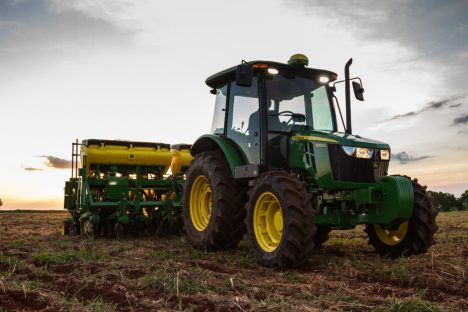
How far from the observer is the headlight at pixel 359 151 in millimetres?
7027

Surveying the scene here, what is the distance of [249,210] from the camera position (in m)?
6.87

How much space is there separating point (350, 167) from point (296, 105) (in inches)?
50.6

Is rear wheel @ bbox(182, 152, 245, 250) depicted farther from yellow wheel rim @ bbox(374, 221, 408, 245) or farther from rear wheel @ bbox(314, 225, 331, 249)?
yellow wheel rim @ bbox(374, 221, 408, 245)

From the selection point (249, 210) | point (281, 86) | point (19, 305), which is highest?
point (281, 86)

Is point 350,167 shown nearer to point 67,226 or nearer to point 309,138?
point 309,138

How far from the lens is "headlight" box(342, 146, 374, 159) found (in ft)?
23.1

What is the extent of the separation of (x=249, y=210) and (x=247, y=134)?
4.39 ft

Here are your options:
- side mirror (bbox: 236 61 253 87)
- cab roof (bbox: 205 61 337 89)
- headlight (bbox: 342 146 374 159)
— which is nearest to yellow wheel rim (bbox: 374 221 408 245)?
headlight (bbox: 342 146 374 159)

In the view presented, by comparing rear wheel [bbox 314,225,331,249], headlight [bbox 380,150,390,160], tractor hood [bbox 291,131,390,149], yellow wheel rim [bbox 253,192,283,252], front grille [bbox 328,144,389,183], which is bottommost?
rear wheel [bbox 314,225,331,249]

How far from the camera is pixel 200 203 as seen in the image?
8961 millimetres

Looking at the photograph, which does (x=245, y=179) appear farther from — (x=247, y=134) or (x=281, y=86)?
(x=281, y=86)

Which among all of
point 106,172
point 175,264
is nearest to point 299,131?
point 175,264

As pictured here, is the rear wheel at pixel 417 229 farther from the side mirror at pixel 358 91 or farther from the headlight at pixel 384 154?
the side mirror at pixel 358 91

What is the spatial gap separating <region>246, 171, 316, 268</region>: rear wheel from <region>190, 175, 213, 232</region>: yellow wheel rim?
1972 millimetres
